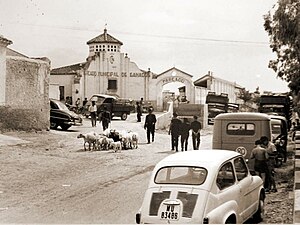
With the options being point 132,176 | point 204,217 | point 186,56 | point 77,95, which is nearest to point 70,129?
point 77,95

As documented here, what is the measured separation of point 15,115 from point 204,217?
1468 millimetres

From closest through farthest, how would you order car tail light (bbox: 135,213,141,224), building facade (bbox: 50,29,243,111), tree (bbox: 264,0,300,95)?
1. car tail light (bbox: 135,213,141,224)
2. building facade (bbox: 50,29,243,111)
3. tree (bbox: 264,0,300,95)

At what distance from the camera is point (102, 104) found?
12.3 ft

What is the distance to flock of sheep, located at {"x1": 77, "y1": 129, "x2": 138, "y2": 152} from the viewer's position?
3.85m

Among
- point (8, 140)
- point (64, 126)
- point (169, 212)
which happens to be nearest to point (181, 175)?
point (169, 212)

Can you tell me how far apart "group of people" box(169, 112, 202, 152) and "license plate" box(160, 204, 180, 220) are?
670mm

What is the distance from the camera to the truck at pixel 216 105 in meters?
3.70

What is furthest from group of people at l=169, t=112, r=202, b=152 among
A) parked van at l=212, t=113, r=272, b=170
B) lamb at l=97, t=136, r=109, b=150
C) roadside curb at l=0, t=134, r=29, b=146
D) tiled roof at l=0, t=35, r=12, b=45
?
tiled roof at l=0, t=35, r=12, b=45

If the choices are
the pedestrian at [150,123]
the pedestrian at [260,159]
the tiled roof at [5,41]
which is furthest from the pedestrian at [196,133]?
the tiled roof at [5,41]

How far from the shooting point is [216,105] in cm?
378

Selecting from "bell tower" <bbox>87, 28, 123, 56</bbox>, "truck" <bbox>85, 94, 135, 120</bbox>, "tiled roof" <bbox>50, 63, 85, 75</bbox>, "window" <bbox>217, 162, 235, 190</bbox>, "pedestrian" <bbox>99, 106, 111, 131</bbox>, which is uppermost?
"bell tower" <bbox>87, 28, 123, 56</bbox>

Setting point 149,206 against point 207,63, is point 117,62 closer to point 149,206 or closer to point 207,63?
point 207,63

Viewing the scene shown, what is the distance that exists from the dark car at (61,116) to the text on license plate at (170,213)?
3.25ft

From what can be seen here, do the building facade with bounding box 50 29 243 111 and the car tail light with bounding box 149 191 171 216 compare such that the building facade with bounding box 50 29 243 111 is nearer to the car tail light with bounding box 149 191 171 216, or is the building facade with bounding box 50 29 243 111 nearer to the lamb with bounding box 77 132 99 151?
the lamb with bounding box 77 132 99 151
